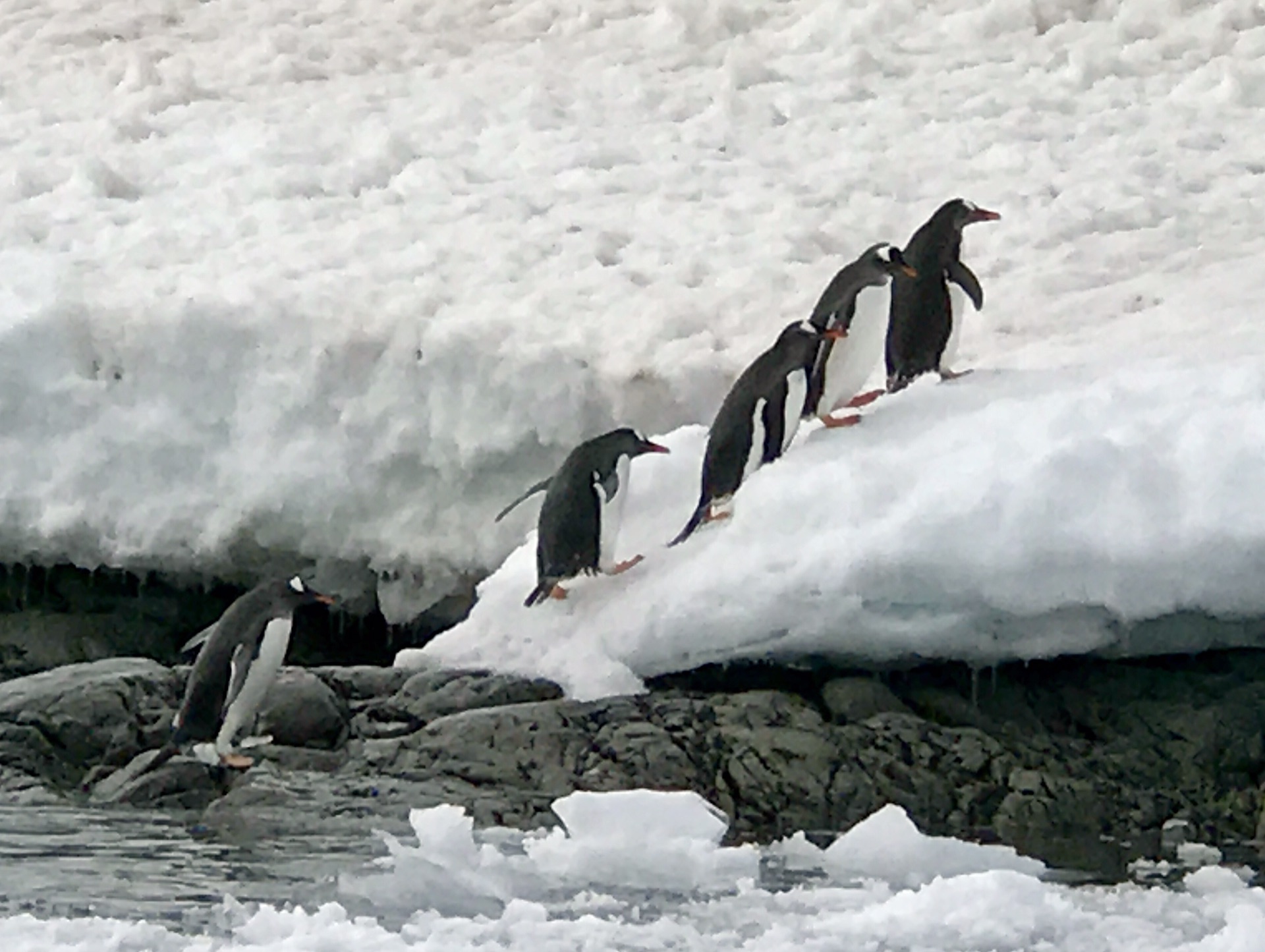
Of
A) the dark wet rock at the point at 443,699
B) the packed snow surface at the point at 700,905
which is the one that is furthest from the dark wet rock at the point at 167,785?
the packed snow surface at the point at 700,905

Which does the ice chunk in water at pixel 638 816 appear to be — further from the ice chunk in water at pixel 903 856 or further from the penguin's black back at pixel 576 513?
the penguin's black back at pixel 576 513

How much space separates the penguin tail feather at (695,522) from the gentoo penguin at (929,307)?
75 centimetres

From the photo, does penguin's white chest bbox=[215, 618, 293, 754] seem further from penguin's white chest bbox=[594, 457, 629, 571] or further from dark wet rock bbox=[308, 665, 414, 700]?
penguin's white chest bbox=[594, 457, 629, 571]

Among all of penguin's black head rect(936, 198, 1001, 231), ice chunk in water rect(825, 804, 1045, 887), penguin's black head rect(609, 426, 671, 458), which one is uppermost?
penguin's black head rect(936, 198, 1001, 231)

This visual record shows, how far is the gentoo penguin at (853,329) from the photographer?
5.70 metres

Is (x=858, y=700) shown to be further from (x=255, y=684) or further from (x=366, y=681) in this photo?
(x=255, y=684)

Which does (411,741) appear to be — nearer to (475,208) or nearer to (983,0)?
(475,208)

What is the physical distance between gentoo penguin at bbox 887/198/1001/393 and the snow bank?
1.24 feet

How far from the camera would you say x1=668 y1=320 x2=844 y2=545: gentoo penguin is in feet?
17.8

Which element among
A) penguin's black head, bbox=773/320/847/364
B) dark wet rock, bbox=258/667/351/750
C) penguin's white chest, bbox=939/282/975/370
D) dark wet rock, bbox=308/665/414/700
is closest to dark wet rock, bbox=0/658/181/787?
dark wet rock, bbox=258/667/351/750

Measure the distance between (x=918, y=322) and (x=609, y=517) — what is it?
1123 mm

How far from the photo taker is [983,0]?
10164 millimetres

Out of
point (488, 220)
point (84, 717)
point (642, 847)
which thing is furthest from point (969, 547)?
point (488, 220)

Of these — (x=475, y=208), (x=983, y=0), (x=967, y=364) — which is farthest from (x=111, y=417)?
(x=983, y=0)
